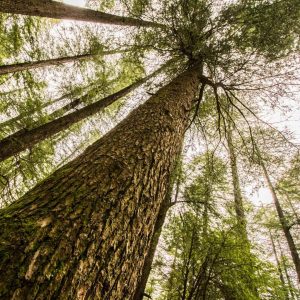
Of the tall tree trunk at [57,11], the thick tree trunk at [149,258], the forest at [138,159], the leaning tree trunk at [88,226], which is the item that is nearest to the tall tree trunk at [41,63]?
the forest at [138,159]

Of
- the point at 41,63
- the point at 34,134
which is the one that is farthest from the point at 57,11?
the point at 34,134

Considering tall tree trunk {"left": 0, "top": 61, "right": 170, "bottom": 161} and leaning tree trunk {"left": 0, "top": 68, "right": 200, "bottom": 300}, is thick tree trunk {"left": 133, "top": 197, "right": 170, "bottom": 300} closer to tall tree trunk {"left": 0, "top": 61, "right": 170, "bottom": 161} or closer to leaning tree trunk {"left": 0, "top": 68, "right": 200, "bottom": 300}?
tall tree trunk {"left": 0, "top": 61, "right": 170, "bottom": 161}

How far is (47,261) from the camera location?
1.02m

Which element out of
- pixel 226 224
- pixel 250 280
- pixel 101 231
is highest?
pixel 226 224

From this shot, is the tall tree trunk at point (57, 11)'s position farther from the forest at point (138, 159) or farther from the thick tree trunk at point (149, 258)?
the thick tree trunk at point (149, 258)

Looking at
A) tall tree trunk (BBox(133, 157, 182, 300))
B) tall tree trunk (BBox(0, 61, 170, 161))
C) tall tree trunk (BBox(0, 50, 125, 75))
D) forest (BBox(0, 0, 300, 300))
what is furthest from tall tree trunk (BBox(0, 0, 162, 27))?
tall tree trunk (BBox(133, 157, 182, 300))

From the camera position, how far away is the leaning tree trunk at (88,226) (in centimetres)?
98

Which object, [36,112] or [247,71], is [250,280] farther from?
[36,112]

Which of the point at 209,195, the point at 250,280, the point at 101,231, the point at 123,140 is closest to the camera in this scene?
the point at 101,231

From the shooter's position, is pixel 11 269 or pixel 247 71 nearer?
pixel 11 269

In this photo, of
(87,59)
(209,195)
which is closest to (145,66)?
(87,59)

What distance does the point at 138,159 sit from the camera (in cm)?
206

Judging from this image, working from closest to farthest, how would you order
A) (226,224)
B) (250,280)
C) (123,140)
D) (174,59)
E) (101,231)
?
(101,231)
(123,140)
(250,280)
(226,224)
(174,59)

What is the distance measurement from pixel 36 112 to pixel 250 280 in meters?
5.37
